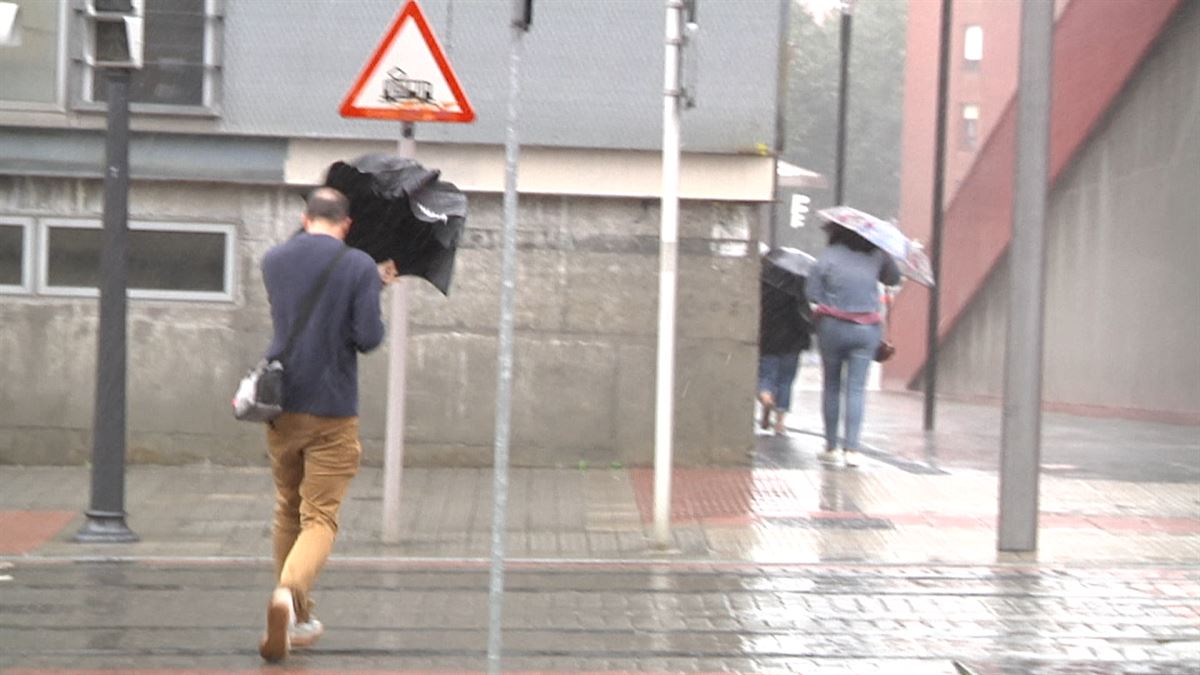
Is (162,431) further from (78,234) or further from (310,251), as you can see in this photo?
(310,251)

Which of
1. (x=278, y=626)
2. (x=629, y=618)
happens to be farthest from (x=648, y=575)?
(x=278, y=626)

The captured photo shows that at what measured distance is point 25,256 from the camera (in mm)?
14047

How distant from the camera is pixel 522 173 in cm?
1412

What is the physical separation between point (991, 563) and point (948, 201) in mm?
18335

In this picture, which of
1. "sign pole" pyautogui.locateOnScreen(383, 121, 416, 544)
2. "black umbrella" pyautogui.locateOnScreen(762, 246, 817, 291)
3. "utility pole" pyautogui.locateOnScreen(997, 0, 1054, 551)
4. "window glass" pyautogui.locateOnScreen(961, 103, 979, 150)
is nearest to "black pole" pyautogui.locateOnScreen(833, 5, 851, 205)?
"window glass" pyautogui.locateOnScreen(961, 103, 979, 150)

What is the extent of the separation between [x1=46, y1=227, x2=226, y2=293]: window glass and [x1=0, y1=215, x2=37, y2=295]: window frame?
0.25m

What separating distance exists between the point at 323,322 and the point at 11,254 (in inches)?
258

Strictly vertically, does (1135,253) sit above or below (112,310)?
above

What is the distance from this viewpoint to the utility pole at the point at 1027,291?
10945 mm

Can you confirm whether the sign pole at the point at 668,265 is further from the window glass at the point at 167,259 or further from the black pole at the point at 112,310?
the window glass at the point at 167,259

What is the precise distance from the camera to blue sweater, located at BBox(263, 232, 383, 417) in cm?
818

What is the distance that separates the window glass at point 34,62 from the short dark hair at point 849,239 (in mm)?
5466

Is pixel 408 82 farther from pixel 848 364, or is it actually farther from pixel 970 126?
pixel 970 126

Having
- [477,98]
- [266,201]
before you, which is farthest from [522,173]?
[266,201]
